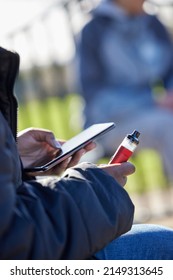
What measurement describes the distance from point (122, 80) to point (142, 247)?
3.01m

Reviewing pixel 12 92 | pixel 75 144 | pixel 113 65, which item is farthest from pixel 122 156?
pixel 113 65

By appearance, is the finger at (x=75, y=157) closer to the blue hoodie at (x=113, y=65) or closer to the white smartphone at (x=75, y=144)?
the white smartphone at (x=75, y=144)

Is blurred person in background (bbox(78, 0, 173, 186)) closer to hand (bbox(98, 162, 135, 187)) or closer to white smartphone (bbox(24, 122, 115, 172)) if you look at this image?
white smartphone (bbox(24, 122, 115, 172))

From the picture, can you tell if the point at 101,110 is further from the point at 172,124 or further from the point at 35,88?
the point at 35,88

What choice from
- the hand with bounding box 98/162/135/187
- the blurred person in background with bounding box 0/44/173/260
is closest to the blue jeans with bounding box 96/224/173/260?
the blurred person in background with bounding box 0/44/173/260

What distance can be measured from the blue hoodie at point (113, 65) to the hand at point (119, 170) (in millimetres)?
2859

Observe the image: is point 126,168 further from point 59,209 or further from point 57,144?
point 57,144

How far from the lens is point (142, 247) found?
2.27 meters

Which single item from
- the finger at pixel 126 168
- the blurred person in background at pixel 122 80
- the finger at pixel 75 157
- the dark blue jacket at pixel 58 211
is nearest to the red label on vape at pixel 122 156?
the finger at pixel 126 168

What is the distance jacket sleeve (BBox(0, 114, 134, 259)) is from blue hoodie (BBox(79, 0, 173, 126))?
3038 millimetres

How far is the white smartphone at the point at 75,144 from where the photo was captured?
7.72 feet
